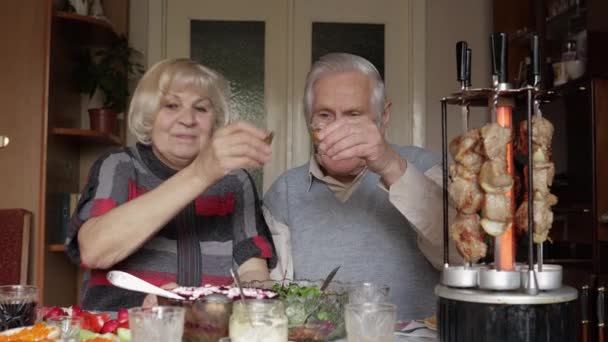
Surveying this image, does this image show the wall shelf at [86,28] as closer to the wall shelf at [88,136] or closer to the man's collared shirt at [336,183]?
the wall shelf at [88,136]

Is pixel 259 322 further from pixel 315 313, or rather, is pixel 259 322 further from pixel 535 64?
pixel 535 64

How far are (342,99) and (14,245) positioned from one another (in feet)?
5.63

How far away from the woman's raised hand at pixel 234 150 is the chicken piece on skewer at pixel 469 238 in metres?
0.48

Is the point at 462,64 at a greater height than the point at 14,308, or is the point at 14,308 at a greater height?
the point at 462,64

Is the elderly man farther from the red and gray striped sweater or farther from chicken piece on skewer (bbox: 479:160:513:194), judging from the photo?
chicken piece on skewer (bbox: 479:160:513:194)

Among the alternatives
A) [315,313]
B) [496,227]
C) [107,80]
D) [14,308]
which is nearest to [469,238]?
[496,227]

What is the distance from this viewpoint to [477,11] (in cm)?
384

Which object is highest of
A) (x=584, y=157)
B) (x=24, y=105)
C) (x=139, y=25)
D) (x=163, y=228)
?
(x=139, y=25)

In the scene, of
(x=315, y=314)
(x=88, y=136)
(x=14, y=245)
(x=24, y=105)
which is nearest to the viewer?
(x=315, y=314)

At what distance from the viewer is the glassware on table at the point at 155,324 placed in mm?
955

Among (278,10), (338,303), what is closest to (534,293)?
(338,303)

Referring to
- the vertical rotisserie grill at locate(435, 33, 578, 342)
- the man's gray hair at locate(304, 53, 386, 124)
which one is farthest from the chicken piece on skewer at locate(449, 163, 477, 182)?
the man's gray hair at locate(304, 53, 386, 124)

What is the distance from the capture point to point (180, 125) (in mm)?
1787

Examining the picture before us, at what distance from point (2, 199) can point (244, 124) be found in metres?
1.97
